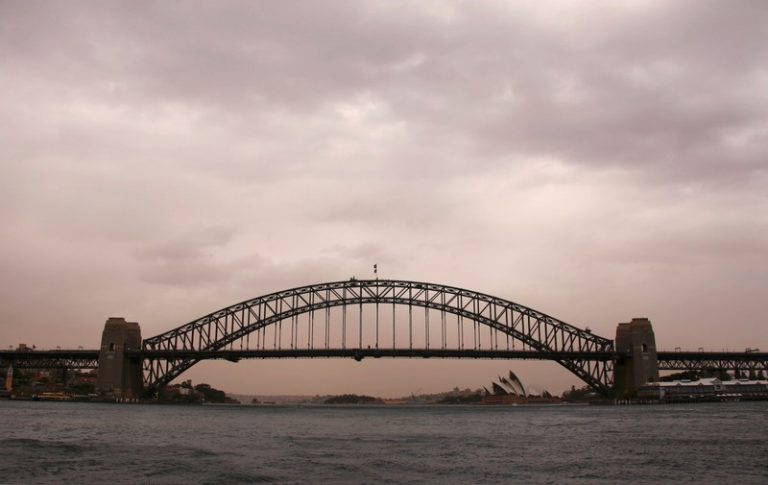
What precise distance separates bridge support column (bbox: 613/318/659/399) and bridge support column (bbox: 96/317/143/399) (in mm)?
72218

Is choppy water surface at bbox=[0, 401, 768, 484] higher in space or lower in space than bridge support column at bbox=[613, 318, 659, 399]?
lower

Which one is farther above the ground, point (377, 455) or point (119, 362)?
point (119, 362)

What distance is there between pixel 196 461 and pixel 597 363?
93403 mm

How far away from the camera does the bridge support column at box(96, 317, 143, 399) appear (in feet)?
361

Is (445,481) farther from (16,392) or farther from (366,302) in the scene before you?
(16,392)

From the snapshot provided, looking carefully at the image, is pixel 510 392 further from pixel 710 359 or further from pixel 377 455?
pixel 377 455

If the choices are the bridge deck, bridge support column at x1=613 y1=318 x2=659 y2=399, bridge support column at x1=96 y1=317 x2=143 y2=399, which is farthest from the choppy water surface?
bridge support column at x1=613 y1=318 x2=659 y2=399

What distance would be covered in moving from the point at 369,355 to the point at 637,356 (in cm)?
→ 3987

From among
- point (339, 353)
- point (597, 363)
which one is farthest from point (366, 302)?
point (597, 363)

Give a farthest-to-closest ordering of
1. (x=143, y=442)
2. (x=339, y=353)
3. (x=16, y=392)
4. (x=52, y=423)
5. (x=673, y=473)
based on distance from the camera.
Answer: (x=16, y=392) → (x=339, y=353) → (x=52, y=423) → (x=143, y=442) → (x=673, y=473)

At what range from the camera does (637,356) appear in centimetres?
11288

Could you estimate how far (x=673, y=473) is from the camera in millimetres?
29891

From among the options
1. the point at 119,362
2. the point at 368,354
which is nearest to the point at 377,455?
the point at 368,354

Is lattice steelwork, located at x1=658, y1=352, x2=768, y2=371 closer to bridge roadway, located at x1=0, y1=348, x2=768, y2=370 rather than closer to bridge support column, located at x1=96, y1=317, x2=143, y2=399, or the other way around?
bridge roadway, located at x1=0, y1=348, x2=768, y2=370
